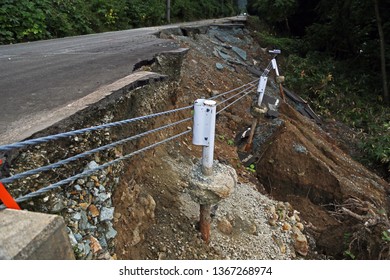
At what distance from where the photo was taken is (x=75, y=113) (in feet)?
6.79

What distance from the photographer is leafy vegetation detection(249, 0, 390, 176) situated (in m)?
10.6

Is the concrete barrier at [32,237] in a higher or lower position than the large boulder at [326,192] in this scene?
higher

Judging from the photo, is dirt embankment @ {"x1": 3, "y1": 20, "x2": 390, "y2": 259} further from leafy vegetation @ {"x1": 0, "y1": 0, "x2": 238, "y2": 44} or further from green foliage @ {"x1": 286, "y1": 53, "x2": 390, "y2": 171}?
leafy vegetation @ {"x1": 0, "y1": 0, "x2": 238, "y2": 44}

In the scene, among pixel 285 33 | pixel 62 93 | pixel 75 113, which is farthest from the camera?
pixel 285 33

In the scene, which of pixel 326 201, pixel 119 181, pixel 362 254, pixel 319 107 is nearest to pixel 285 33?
pixel 319 107

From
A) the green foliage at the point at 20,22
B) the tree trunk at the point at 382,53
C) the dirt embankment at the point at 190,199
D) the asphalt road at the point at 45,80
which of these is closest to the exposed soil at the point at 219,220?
the dirt embankment at the point at 190,199

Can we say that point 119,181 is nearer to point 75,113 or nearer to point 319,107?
point 75,113

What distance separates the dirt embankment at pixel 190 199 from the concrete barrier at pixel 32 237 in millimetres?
527

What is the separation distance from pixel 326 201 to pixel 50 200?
4.51 meters

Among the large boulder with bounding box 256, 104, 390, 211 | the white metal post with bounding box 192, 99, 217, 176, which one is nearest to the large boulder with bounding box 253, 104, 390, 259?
the large boulder with bounding box 256, 104, 390, 211

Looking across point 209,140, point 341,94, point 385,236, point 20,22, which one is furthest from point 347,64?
point 209,140

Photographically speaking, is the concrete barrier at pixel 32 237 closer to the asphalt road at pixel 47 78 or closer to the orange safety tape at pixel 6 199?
the orange safety tape at pixel 6 199

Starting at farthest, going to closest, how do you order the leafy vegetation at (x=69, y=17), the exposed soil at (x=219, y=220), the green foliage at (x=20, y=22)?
the leafy vegetation at (x=69, y=17)
the green foliage at (x=20, y=22)
the exposed soil at (x=219, y=220)

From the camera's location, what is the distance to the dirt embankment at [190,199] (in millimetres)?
1966
